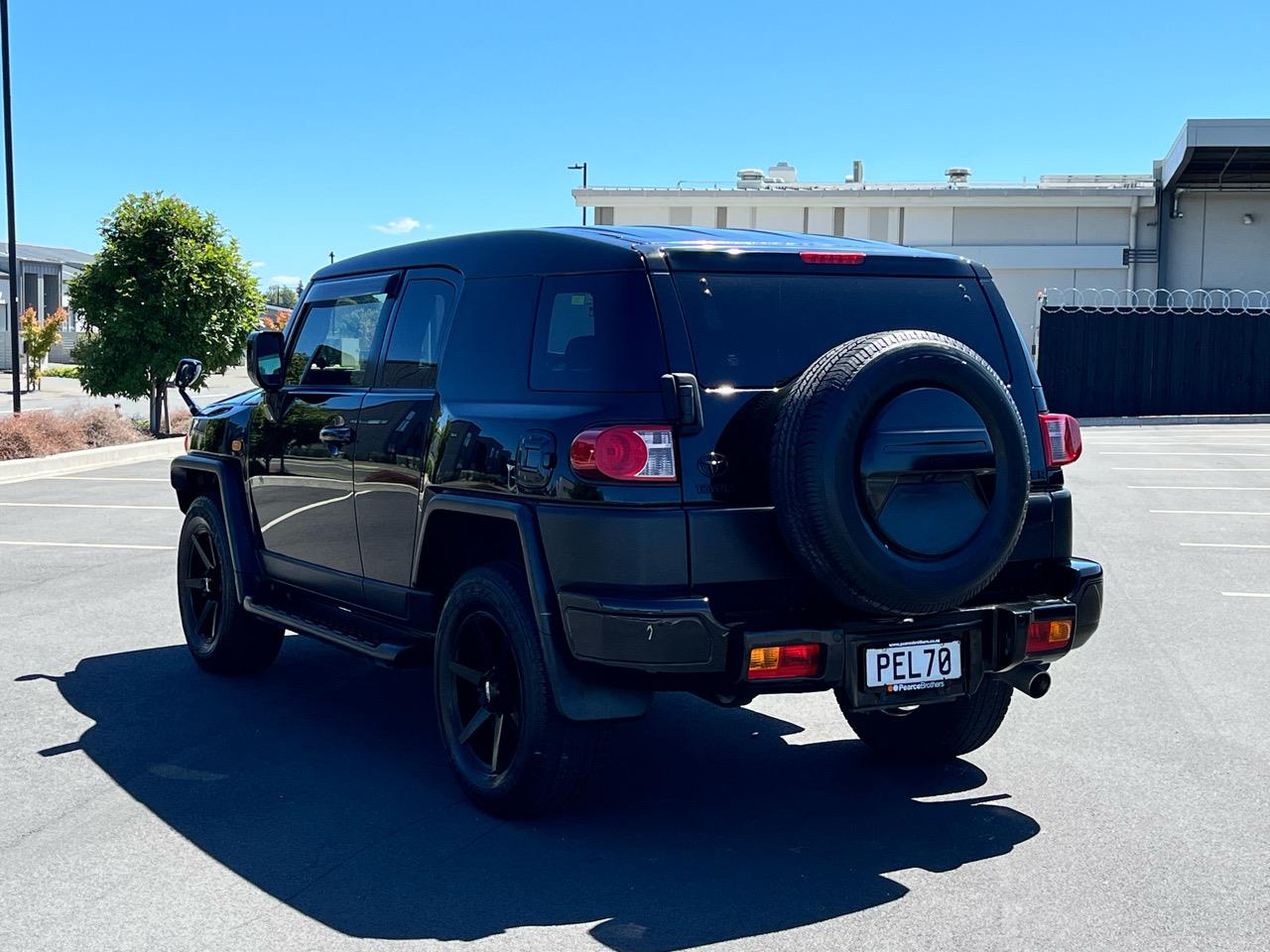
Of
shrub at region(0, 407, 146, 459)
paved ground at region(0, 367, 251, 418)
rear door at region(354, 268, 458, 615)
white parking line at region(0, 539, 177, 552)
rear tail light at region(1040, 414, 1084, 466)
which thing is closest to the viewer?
rear tail light at region(1040, 414, 1084, 466)

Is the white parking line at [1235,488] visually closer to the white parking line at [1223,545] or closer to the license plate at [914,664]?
the white parking line at [1223,545]

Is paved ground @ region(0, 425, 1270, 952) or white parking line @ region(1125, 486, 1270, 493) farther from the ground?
white parking line @ region(1125, 486, 1270, 493)

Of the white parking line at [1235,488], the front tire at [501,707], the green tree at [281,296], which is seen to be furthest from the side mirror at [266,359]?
the green tree at [281,296]

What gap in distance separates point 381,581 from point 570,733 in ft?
4.53

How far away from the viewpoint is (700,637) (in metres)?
4.37

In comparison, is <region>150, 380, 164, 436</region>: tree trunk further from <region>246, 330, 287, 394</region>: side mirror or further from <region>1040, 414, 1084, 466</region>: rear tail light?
<region>1040, 414, 1084, 466</region>: rear tail light

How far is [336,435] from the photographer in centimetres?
601

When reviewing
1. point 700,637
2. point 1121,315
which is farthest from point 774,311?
point 1121,315

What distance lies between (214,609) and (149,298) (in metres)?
16.7

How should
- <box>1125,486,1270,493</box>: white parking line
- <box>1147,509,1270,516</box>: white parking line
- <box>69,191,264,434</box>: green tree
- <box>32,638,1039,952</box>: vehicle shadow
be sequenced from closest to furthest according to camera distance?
1. <box>32,638,1039,952</box>: vehicle shadow
2. <box>1147,509,1270,516</box>: white parking line
3. <box>1125,486,1270,493</box>: white parking line
4. <box>69,191,264,434</box>: green tree

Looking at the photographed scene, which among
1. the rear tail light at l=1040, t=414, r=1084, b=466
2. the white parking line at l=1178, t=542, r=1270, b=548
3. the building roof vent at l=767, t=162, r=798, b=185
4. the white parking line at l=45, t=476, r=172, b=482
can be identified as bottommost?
the white parking line at l=45, t=476, r=172, b=482

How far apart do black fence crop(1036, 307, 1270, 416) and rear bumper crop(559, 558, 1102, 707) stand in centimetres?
2636

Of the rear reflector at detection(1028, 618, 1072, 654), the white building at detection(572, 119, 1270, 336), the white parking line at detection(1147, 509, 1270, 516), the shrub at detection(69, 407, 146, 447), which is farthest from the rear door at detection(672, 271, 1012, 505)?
the white building at detection(572, 119, 1270, 336)

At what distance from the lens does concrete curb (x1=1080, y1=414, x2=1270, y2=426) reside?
96.1ft
